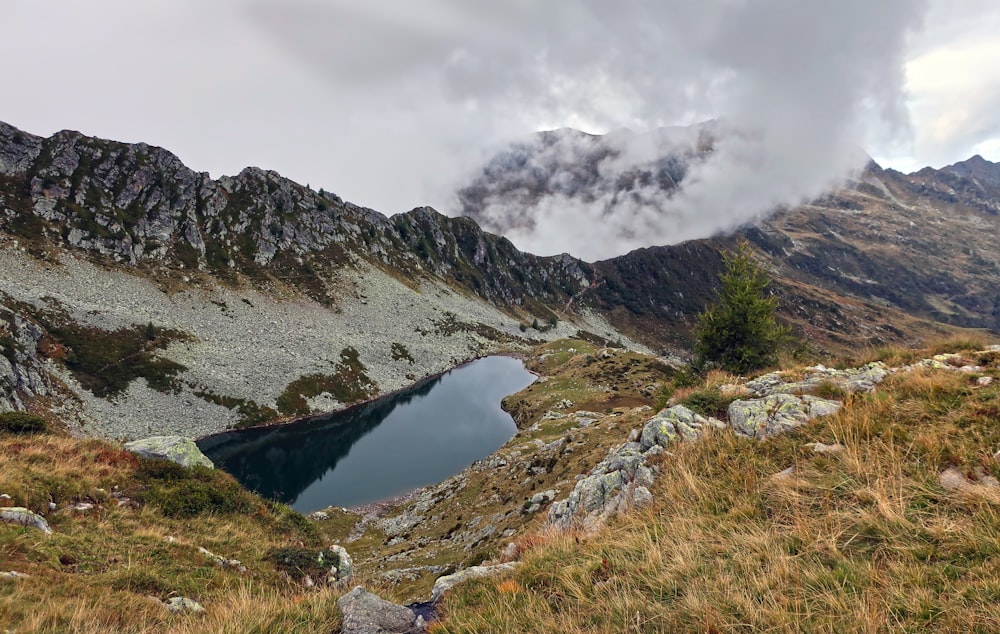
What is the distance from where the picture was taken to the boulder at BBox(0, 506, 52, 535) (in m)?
9.82

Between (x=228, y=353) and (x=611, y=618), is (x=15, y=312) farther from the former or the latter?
(x=611, y=618)

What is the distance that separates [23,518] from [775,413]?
740 inches

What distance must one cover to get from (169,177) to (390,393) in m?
96.8

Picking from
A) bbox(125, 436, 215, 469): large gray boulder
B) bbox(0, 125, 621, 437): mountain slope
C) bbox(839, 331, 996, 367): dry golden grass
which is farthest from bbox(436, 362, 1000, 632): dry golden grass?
bbox(0, 125, 621, 437): mountain slope

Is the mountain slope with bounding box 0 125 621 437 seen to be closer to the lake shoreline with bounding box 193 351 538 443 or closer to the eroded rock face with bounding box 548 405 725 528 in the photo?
the lake shoreline with bounding box 193 351 538 443

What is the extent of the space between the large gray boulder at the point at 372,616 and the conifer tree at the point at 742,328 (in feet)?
101

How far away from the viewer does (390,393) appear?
90688 mm

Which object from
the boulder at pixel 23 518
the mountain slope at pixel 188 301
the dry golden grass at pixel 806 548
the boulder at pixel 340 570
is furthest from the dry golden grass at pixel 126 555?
the mountain slope at pixel 188 301

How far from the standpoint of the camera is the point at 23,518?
9.97 meters

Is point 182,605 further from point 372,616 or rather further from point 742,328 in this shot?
point 742,328

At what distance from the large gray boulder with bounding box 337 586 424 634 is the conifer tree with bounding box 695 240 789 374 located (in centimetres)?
3074

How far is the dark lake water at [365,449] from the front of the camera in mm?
53250

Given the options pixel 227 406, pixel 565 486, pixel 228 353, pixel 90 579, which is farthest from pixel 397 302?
pixel 90 579

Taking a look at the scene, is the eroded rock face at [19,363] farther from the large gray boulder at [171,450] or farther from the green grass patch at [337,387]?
the large gray boulder at [171,450]
